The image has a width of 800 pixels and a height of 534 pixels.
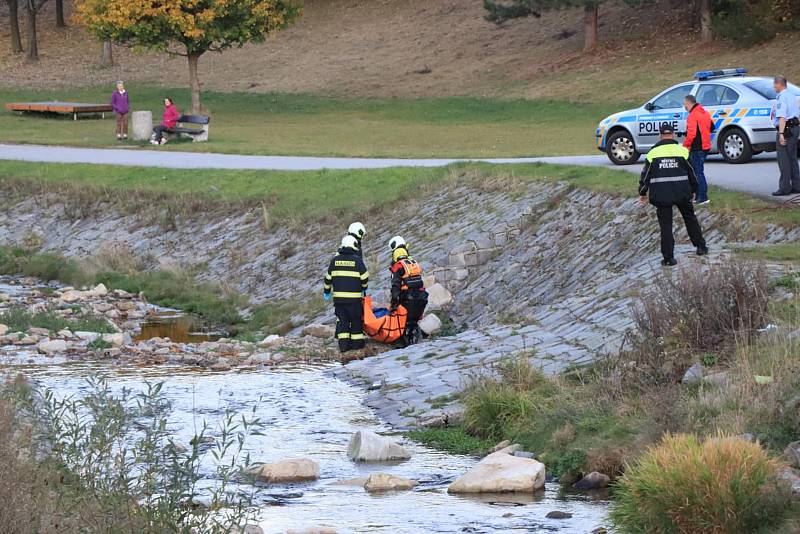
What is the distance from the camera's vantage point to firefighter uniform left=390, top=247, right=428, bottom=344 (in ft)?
59.7

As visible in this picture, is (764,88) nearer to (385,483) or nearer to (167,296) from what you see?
(167,296)

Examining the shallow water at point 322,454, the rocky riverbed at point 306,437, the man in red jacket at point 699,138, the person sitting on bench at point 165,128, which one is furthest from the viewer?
the person sitting on bench at point 165,128

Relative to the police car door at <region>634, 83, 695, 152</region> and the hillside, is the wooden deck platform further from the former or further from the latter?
the police car door at <region>634, 83, 695, 152</region>

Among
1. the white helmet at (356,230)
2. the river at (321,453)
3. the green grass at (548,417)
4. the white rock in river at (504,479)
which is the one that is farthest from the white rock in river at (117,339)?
the white rock in river at (504,479)

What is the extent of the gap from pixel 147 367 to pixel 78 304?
6720mm

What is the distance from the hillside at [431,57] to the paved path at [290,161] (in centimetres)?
1930

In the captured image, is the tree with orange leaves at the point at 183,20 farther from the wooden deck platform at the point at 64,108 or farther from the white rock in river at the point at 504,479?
the white rock in river at the point at 504,479

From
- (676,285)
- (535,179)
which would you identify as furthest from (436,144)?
(676,285)

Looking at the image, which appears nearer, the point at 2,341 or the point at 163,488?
the point at 163,488

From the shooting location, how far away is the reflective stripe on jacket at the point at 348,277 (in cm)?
1808

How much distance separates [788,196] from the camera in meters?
19.4

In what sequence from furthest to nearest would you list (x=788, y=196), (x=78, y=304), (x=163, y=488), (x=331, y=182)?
(x=331, y=182) < (x=78, y=304) < (x=788, y=196) < (x=163, y=488)

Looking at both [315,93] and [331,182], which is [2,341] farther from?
[315,93]

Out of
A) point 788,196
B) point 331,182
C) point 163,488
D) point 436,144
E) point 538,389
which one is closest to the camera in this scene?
point 163,488
